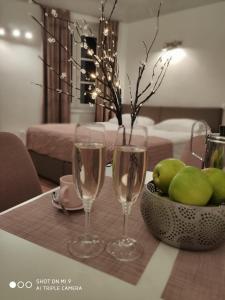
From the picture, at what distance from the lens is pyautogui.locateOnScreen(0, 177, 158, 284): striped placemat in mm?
546

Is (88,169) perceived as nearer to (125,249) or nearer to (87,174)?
(87,174)

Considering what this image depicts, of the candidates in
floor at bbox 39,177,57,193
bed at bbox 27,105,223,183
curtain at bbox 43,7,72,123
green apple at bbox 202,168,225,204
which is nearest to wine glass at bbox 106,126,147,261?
green apple at bbox 202,168,225,204

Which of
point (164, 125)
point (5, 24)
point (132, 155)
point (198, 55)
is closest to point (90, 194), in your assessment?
point (132, 155)

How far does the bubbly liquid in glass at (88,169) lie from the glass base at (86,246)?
0.11 metres

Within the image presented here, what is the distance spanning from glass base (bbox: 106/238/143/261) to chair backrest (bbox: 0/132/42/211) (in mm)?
660

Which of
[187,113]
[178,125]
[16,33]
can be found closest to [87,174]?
[178,125]

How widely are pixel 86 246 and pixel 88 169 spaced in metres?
0.19

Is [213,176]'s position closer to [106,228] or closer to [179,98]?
[106,228]

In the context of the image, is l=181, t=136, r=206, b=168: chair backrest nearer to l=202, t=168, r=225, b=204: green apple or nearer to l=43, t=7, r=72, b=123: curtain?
l=202, t=168, r=225, b=204: green apple

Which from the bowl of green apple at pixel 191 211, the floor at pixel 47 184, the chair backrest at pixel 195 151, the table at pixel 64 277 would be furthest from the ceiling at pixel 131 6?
the table at pixel 64 277

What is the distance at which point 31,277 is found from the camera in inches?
19.8

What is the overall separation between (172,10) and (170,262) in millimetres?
4902

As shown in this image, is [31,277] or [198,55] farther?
[198,55]

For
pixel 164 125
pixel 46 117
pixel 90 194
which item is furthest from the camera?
pixel 46 117
